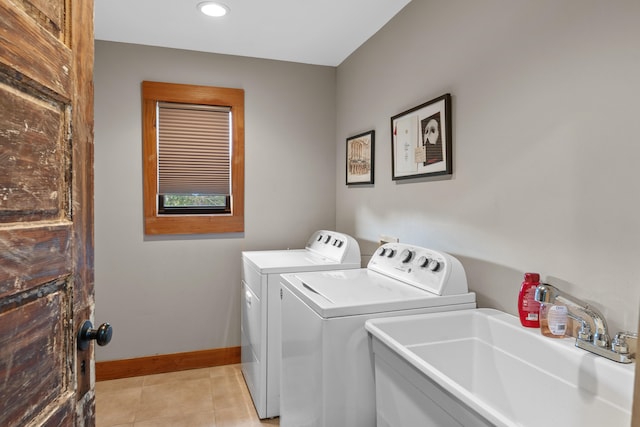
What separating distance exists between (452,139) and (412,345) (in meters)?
1.01

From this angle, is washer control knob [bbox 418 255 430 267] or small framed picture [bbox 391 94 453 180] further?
small framed picture [bbox 391 94 453 180]

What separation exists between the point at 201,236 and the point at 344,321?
6.03 ft

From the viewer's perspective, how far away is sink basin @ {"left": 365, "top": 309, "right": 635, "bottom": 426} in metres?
1.04

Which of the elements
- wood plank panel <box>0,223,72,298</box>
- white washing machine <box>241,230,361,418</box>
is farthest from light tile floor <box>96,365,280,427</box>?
wood plank panel <box>0,223,72,298</box>

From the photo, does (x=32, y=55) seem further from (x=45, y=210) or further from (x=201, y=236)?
(x=201, y=236)

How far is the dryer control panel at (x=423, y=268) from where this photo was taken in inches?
65.8

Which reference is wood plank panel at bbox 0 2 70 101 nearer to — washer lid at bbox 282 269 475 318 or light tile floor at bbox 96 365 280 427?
washer lid at bbox 282 269 475 318

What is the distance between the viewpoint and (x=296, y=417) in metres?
1.78

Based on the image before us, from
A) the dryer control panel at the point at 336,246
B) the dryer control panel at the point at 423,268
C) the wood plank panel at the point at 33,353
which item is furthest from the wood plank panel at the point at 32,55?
the dryer control panel at the point at 336,246

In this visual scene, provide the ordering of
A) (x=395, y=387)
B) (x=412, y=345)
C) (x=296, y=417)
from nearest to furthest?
(x=395, y=387), (x=412, y=345), (x=296, y=417)

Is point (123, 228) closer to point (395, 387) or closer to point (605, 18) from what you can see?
point (395, 387)

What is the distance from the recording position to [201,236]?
3.01 m

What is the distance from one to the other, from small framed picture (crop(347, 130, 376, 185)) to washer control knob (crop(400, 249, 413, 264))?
82cm

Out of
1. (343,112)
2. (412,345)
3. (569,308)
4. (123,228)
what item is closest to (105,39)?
(123,228)
